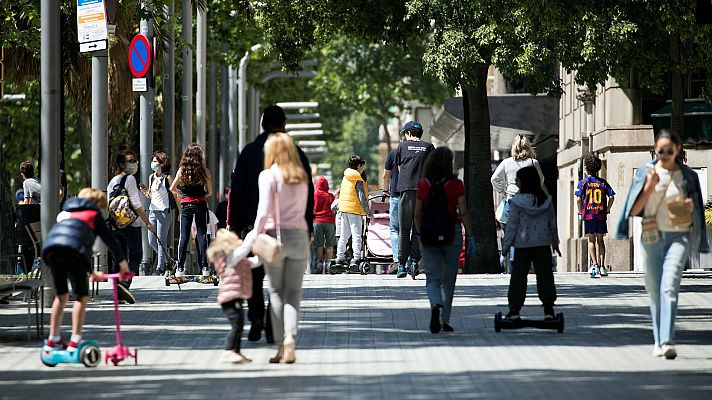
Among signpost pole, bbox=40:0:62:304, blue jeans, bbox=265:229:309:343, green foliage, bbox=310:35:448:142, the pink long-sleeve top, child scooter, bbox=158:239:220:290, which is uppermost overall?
green foliage, bbox=310:35:448:142

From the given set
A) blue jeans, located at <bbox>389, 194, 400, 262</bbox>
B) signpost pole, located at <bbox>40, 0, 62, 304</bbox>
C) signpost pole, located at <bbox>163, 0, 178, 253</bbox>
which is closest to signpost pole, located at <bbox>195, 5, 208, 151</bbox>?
signpost pole, located at <bbox>163, 0, 178, 253</bbox>

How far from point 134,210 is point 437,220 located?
5532 mm

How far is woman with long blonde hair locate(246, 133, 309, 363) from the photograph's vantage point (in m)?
11.4

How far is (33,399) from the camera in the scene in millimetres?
9750

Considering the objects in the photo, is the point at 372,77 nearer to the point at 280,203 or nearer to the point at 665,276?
the point at 665,276

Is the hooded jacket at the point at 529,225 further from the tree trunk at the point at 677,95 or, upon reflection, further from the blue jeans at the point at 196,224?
the tree trunk at the point at 677,95

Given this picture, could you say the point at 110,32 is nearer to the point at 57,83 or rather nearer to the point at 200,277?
the point at 57,83

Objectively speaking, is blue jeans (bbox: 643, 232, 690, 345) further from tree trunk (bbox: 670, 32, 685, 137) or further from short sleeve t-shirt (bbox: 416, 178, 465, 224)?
tree trunk (bbox: 670, 32, 685, 137)

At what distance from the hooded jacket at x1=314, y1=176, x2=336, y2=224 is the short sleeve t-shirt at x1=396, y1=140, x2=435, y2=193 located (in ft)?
21.6

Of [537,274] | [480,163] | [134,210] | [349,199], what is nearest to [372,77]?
[480,163]

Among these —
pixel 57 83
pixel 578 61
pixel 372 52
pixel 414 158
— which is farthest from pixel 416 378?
pixel 372 52

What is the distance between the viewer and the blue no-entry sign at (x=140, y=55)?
24312mm

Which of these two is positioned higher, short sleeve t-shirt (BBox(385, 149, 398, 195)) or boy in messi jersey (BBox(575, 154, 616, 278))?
short sleeve t-shirt (BBox(385, 149, 398, 195))

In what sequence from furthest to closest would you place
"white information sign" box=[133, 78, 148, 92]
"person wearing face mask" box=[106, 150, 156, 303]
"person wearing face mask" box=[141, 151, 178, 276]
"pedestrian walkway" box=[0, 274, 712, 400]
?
1. "white information sign" box=[133, 78, 148, 92]
2. "person wearing face mask" box=[141, 151, 178, 276]
3. "person wearing face mask" box=[106, 150, 156, 303]
4. "pedestrian walkway" box=[0, 274, 712, 400]
